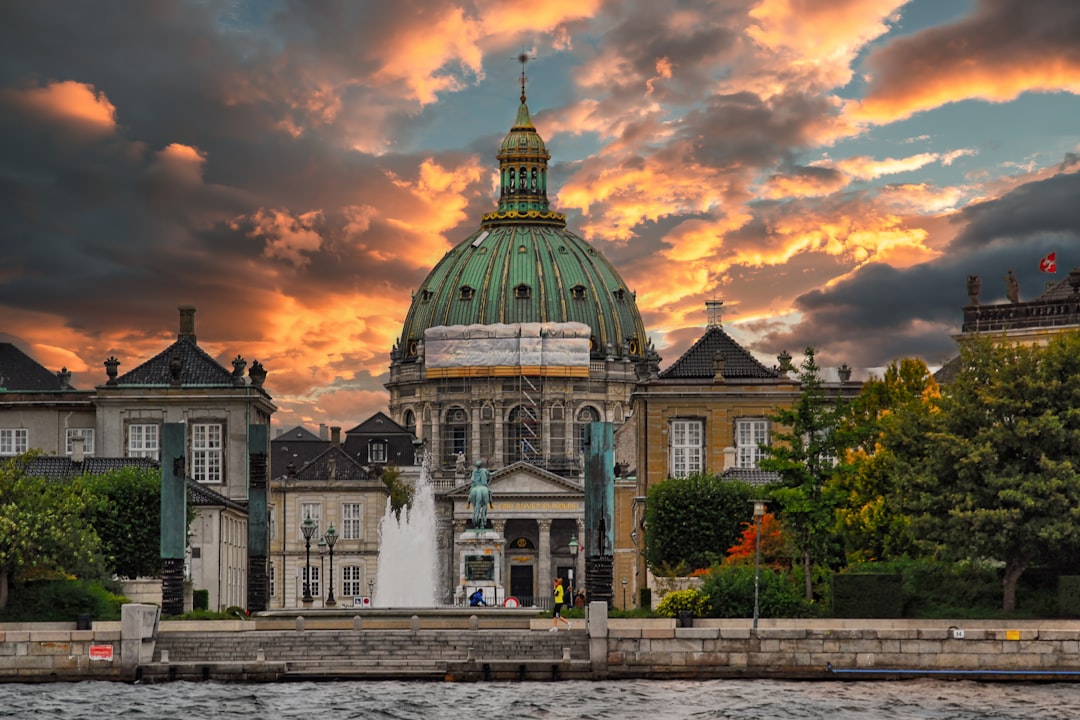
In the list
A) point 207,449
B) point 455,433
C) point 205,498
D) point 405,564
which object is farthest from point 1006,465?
point 455,433

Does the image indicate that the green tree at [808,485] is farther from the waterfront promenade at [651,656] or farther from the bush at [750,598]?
the waterfront promenade at [651,656]

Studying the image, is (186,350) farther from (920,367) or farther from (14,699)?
(14,699)

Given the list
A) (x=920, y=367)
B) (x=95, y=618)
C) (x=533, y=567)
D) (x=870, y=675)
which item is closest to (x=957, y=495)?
(x=870, y=675)

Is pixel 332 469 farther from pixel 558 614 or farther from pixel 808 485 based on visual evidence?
pixel 558 614

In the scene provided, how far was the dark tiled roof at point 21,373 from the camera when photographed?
106 metres

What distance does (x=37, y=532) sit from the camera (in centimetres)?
6700

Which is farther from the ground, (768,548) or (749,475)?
(749,475)

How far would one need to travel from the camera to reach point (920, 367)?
81250 millimetres

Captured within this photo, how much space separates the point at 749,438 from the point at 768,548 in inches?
935

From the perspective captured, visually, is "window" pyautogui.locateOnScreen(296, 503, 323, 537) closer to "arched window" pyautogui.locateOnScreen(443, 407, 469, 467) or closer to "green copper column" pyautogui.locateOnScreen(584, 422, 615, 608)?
"arched window" pyautogui.locateOnScreen(443, 407, 469, 467)

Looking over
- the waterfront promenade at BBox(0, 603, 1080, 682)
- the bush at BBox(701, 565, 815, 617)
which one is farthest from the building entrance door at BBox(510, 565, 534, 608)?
the waterfront promenade at BBox(0, 603, 1080, 682)

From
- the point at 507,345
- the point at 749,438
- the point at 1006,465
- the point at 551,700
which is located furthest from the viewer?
the point at 507,345

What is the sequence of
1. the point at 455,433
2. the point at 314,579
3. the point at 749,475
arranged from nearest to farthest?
the point at 749,475 < the point at 314,579 < the point at 455,433

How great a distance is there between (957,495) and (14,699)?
2680 cm
